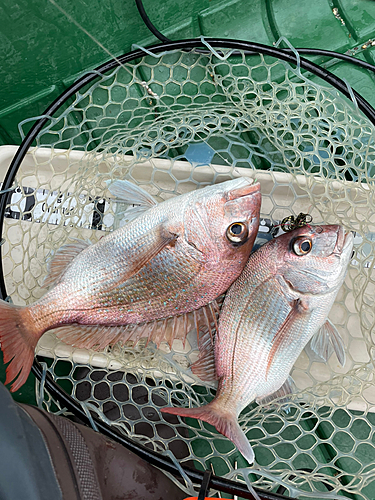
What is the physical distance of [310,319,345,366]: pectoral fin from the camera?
6.26 feet

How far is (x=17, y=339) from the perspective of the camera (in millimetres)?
1603

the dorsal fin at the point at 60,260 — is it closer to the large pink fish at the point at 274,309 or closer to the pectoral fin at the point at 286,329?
the large pink fish at the point at 274,309

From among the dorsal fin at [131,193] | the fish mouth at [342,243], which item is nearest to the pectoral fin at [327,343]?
the fish mouth at [342,243]

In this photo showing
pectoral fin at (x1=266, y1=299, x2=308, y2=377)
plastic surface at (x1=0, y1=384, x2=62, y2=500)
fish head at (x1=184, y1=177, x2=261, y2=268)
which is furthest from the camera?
pectoral fin at (x1=266, y1=299, x2=308, y2=377)

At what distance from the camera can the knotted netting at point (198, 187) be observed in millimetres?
1934

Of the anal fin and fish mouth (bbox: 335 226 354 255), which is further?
the anal fin

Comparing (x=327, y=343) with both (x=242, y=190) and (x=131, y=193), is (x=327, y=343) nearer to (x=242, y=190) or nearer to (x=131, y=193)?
(x=242, y=190)

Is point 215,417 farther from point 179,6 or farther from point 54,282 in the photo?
point 179,6

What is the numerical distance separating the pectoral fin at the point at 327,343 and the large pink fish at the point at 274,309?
0.15 m

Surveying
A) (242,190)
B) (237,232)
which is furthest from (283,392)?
(242,190)

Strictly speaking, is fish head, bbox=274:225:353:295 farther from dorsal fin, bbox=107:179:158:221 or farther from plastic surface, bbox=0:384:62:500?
plastic surface, bbox=0:384:62:500

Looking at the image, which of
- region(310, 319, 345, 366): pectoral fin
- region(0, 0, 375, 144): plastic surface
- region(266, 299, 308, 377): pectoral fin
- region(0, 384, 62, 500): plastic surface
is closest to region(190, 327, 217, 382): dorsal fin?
region(266, 299, 308, 377): pectoral fin

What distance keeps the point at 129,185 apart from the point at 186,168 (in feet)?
1.21

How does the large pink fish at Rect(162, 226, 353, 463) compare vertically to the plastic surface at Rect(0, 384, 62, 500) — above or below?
below
